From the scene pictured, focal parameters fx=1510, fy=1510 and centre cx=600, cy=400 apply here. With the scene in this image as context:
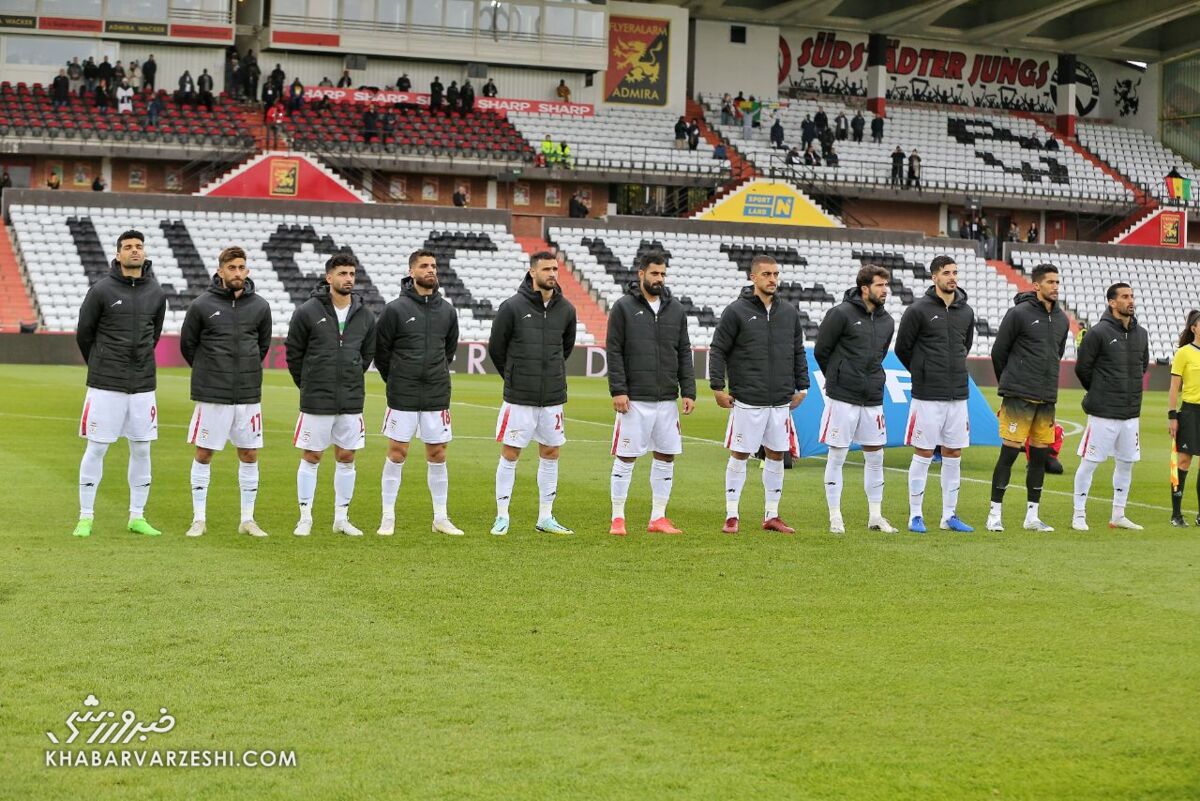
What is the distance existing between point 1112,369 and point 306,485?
6.98m

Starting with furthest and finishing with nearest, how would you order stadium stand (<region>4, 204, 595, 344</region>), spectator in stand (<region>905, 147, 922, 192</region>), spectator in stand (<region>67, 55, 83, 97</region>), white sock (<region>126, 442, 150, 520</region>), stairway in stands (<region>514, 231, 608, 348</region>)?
1. spectator in stand (<region>905, 147, 922, 192</region>)
2. spectator in stand (<region>67, 55, 83, 97</region>)
3. stairway in stands (<region>514, 231, 608, 348</region>)
4. stadium stand (<region>4, 204, 595, 344</region>)
5. white sock (<region>126, 442, 150, 520</region>)

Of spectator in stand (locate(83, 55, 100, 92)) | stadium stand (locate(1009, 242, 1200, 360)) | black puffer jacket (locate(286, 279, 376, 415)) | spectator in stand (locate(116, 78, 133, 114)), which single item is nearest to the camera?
black puffer jacket (locate(286, 279, 376, 415))

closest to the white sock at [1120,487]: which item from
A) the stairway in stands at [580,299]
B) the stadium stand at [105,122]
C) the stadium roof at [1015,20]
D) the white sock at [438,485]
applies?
the white sock at [438,485]

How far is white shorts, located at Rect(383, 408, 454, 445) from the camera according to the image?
39.0 ft

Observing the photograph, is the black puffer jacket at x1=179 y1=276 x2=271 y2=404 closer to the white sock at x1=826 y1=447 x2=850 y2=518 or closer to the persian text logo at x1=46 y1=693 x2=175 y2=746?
the white sock at x1=826 y1=447 x2=850 y2=518

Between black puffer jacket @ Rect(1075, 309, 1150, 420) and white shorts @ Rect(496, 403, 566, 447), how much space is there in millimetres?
4696

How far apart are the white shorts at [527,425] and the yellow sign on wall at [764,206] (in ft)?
131

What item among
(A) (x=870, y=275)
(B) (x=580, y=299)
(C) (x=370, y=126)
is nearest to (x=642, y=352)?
(A) (x=870, y=275)

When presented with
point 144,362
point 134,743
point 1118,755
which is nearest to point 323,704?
point 134,743

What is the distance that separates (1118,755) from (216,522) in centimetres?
815

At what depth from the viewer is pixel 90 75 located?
160 feet

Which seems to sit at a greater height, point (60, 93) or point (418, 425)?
point (60, 93)

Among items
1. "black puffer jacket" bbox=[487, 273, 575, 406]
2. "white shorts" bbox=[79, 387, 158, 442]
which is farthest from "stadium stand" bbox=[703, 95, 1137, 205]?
"white shorts" bbox=[79, 387, 158, 442]

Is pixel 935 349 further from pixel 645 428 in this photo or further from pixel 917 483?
pixel 645 428
